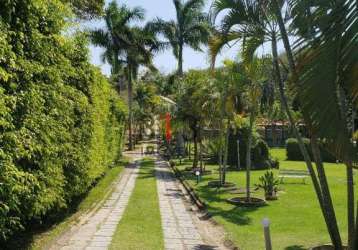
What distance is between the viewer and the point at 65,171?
11.1m

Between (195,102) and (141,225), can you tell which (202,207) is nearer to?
(141,225)

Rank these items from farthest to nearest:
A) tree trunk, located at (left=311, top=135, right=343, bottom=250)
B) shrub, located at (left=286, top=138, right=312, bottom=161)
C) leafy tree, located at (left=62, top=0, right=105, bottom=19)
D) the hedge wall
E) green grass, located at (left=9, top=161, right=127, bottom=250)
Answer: shrub, located at (left=286, top=138, right=312, bottom=161)
leafy tree, located at (left=62, top=0, right=105, bottom=19)
green grass, located at (left=9, top=161, right=127, bottom=250)
tree trunk, located at (left=311, top=135, right=343, bottom=250)
the hedge wall

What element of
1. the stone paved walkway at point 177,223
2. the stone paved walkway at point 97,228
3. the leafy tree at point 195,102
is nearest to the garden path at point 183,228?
the stone paved walkway at point 177,223

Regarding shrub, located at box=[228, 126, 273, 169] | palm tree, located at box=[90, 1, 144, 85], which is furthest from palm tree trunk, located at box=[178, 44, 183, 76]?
shrub, located at box=[228, 126, 273, 169]

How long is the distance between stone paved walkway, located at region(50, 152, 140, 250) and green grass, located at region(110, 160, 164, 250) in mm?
165

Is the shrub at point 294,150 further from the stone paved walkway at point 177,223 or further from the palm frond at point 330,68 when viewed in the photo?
the palm frond at point 330,68

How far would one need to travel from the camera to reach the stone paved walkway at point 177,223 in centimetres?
923

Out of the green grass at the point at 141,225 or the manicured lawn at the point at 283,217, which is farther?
the manicured lawn at the point at 283,217

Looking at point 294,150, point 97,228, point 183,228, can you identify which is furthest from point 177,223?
point 294,150

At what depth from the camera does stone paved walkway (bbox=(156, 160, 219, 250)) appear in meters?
9.23

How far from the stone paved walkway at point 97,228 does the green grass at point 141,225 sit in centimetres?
17

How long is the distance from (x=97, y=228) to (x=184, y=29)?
1232 inches

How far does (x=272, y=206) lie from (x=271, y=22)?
6.83m

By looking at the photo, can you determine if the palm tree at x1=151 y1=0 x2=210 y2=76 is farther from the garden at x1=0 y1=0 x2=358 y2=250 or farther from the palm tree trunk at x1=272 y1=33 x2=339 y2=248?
the palm tree trunk at x1=272 y1=33 x2=339 y2=248
